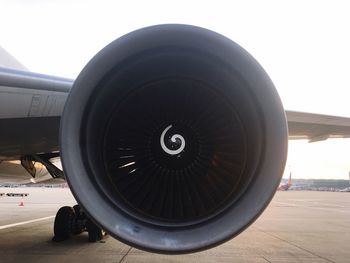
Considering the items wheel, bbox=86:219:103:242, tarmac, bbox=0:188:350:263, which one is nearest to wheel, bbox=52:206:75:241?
tarmac, bbox=0:188:350:263

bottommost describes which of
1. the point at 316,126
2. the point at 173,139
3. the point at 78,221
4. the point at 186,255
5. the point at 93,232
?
the point at 186,255

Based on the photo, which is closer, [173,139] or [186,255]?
[173,139]

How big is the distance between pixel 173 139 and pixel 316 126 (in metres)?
2.34

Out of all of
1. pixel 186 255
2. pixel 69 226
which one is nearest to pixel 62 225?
pixel 69 226

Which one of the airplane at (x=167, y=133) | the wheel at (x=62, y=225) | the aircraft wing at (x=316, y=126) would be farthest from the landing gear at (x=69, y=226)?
the airplane at (x=167, y=133)

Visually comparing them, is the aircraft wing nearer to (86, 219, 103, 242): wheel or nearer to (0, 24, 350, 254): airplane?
(0, 24, 350, 254): airplane

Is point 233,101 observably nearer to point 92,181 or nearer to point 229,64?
point 229,64

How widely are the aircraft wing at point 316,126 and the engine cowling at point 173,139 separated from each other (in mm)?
1557

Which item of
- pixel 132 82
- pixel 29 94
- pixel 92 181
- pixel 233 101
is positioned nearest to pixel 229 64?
pixel 233 101

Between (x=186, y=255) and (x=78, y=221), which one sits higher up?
(x=78, y=221)

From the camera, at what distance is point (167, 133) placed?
3.39 m

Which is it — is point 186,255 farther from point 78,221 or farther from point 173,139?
point 173,139

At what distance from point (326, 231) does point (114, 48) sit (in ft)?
28.5

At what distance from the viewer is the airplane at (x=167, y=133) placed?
282cm
